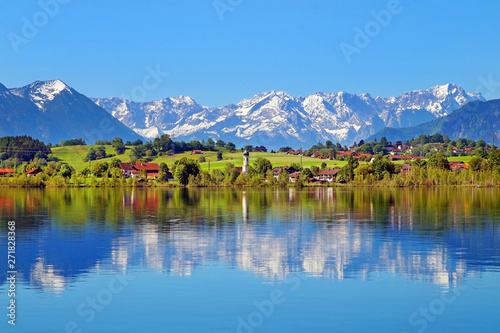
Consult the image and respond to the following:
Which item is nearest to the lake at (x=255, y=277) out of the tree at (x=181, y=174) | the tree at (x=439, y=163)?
the tree at (x=181, y=174)

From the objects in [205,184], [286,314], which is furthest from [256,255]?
[205,184]

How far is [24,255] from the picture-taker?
36625mm

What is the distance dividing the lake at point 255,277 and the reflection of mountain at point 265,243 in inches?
3.7

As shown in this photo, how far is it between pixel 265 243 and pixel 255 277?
11058 millimetres

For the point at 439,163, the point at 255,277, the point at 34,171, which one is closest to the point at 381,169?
the point at 439,163

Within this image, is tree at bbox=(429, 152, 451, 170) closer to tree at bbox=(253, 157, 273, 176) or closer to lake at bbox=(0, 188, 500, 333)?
tree at bbox=(253, 157, 273, 176)

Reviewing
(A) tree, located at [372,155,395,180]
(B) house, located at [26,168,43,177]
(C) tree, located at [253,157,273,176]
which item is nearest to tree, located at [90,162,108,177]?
(B) house, located at [26,168,43,177]

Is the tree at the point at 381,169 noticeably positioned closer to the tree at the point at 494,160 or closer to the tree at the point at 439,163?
the tree at the point at 439,163

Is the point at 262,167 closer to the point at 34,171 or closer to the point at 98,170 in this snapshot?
the point at 98,170

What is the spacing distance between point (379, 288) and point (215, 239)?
17182 mm

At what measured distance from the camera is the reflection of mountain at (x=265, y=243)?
3262 centimetres

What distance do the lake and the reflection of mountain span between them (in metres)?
0.09

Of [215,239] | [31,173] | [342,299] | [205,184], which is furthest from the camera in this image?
[31,173]

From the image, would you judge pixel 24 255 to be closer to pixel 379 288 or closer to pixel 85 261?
pixel 85 261
